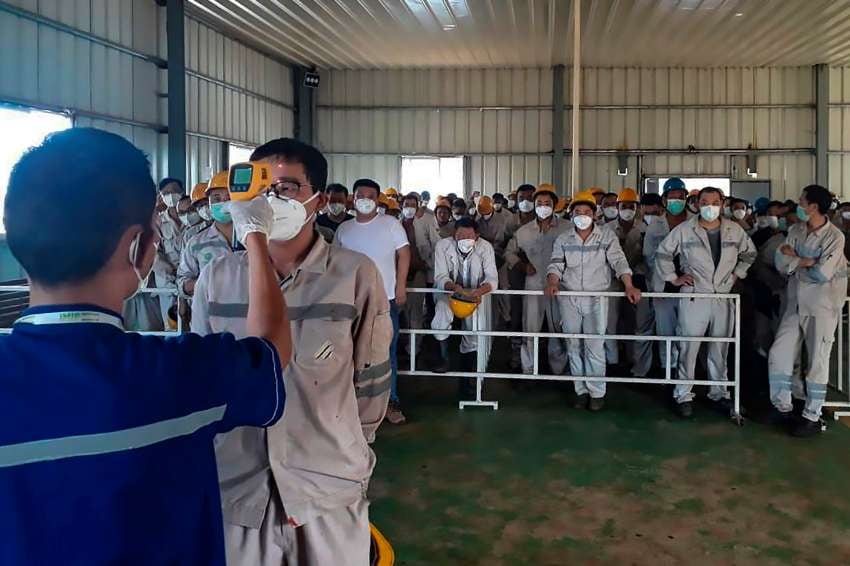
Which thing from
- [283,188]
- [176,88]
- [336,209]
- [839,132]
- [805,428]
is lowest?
[805,428]

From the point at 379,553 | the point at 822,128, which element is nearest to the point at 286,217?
the point at 379,553

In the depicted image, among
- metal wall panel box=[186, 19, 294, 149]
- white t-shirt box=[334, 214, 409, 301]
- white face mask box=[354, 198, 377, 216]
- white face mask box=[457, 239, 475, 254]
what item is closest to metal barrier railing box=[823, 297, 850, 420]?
white face mask box=[457, 239, 475, 254]

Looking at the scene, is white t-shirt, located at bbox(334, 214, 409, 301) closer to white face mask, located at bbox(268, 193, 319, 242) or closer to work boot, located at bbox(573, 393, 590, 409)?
work boot, located at bbox(573, 393, 590, 409)

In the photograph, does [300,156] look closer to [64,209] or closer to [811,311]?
[64,209]

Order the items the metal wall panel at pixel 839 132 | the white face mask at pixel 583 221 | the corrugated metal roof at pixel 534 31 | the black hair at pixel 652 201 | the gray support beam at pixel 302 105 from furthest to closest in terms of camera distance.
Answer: the gray support beam at pixel 302 105 → the metal wall panel at pixel 839 132 → the corrugated metal roof at pixel 534 31 → the black hair at pixel 652 201 → the white face mask at pixel 583 221

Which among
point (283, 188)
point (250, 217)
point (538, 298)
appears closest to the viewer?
point (250, 217)

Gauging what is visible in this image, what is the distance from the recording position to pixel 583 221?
640 centimetres

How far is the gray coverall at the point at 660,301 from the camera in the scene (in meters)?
6.74

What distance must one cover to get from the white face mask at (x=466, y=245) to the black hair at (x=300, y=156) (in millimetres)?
4262

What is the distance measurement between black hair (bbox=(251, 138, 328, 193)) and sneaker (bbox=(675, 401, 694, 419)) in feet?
16.2

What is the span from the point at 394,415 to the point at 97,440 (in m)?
5.25

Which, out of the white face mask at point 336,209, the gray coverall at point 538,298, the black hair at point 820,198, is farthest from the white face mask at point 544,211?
the black hair at point 820,198

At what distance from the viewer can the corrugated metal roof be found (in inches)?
496

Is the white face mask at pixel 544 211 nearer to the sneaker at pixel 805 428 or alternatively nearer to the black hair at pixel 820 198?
the black hair at pixel 820 198
